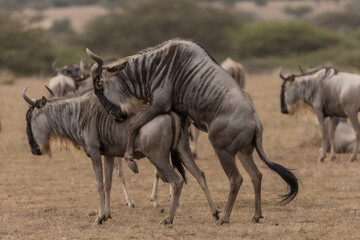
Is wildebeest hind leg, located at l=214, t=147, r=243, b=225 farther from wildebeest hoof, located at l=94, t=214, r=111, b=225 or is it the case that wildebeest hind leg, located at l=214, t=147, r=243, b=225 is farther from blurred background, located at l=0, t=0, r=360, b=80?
blurred background, located at l=0, t=0, r=360, b=80

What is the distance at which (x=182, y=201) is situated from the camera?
8.73 meters

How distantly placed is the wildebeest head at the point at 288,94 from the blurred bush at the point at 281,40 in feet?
98.6

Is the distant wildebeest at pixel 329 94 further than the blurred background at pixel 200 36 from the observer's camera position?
No

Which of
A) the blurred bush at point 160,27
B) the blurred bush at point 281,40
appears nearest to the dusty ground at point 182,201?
the blurred bush at point 160,27

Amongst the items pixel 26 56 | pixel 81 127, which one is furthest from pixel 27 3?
pixel 81 127

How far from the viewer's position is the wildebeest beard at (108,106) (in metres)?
7.32

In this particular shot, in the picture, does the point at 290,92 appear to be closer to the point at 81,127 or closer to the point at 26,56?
the point at 81,127

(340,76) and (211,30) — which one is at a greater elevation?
(340,76)

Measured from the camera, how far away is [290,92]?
1245 cm

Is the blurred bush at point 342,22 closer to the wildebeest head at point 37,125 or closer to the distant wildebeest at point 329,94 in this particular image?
the distant wildebeest at point 329,94

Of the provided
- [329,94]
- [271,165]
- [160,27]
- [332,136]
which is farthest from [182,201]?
[160,27]

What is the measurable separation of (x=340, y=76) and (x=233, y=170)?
4.86m

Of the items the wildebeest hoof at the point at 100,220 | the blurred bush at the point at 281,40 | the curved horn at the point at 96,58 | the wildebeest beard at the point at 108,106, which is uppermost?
the curved horn at the point at 96,58

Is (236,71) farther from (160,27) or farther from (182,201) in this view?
(160,27)
